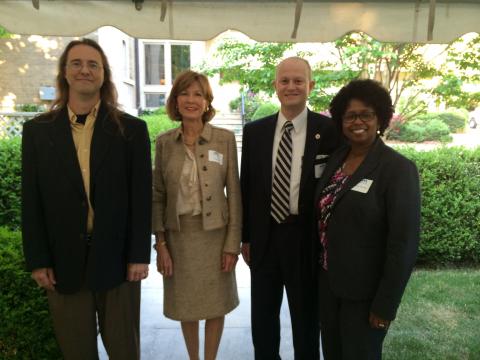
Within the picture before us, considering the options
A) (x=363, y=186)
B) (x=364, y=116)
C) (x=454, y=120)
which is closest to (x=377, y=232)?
(x=363, y=186)

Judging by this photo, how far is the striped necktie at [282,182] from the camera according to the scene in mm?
2643

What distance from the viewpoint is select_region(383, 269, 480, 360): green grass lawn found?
345 cm

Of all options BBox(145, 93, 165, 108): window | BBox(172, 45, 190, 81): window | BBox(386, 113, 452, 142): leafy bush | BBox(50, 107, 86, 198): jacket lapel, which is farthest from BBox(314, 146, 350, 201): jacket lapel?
BBox(172, 45, 190, 81): window

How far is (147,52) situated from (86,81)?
2265 centimetres

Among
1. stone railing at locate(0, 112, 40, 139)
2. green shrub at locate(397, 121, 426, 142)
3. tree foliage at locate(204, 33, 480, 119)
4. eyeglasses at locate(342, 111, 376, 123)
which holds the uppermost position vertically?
tree foliage at locate(204, 33, 480, 119)

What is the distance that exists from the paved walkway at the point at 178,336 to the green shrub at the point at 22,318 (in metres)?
0.81

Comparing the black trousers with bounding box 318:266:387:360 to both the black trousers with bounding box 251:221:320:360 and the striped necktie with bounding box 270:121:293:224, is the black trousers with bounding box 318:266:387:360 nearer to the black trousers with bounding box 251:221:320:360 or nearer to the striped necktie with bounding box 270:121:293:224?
the black trousers with bounding box 251:221:320:360

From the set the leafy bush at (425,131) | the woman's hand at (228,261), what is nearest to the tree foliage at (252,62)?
the woman's hand at (228,261)

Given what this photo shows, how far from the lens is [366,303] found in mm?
2146

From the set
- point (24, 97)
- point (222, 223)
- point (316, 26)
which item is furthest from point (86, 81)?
point (24, 97)

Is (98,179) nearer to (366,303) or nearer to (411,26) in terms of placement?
(366,303)

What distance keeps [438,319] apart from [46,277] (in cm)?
358

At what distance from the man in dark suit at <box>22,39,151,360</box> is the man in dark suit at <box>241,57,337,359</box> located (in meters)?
0.77

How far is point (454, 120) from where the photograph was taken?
23.4m
